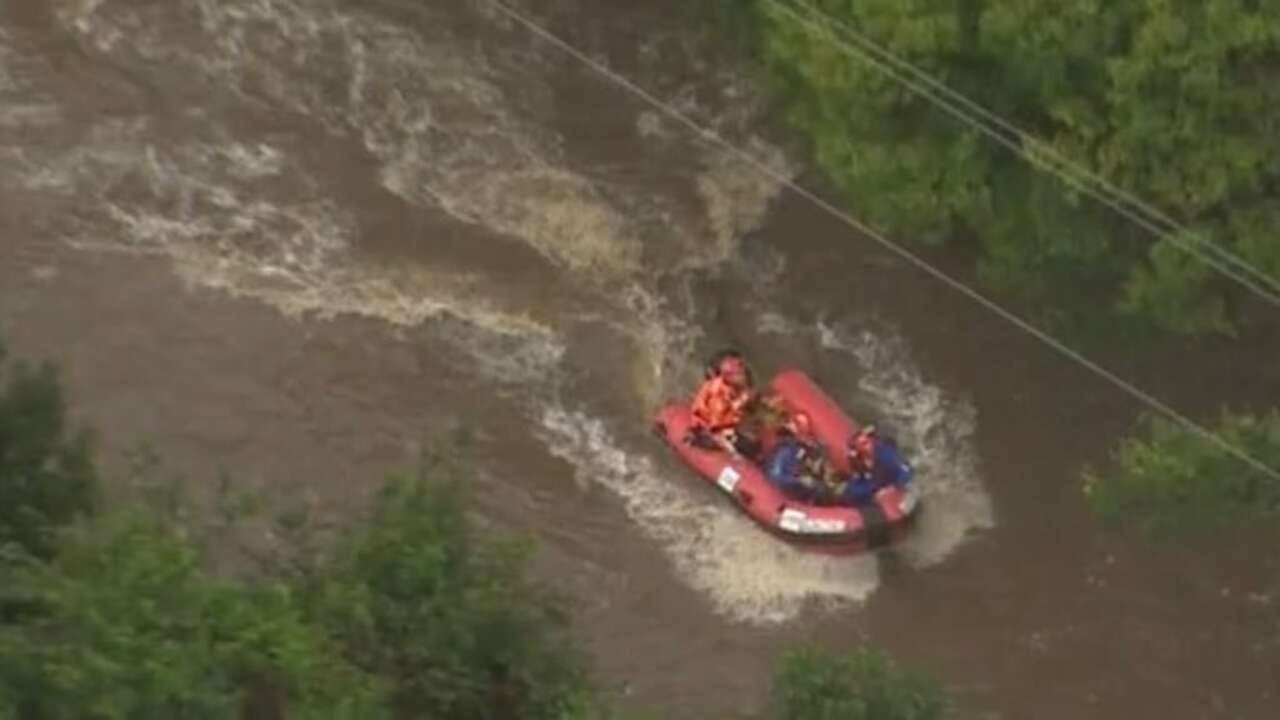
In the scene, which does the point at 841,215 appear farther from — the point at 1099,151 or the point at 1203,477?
the point at 1203,477

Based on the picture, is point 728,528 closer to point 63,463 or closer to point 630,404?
point 630,404

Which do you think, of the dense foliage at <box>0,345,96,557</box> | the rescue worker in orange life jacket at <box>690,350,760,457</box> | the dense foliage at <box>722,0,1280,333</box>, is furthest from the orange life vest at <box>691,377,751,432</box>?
the dense foliage at <box>0,345,96,557</box>

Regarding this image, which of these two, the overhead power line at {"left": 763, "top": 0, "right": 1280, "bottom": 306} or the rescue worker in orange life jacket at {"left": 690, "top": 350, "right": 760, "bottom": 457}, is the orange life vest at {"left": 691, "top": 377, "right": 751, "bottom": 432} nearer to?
the rescue worker in orange life jacket at {"left": 690, "top": 350, "right": 760, "bottom": 457}

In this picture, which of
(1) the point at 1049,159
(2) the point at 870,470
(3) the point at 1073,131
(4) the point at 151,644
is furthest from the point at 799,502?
(4) the point at 151,644

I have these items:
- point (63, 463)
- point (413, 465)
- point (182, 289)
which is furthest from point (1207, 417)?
point (63, 463)

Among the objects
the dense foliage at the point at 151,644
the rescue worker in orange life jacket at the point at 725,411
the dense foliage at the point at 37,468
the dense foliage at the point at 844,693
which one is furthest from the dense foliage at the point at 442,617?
the rescue worker in orange life jacket at the point at 725,411

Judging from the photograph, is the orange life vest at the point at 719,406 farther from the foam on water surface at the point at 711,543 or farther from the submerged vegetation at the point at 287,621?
the submerged vegetation at the point at 287,621
